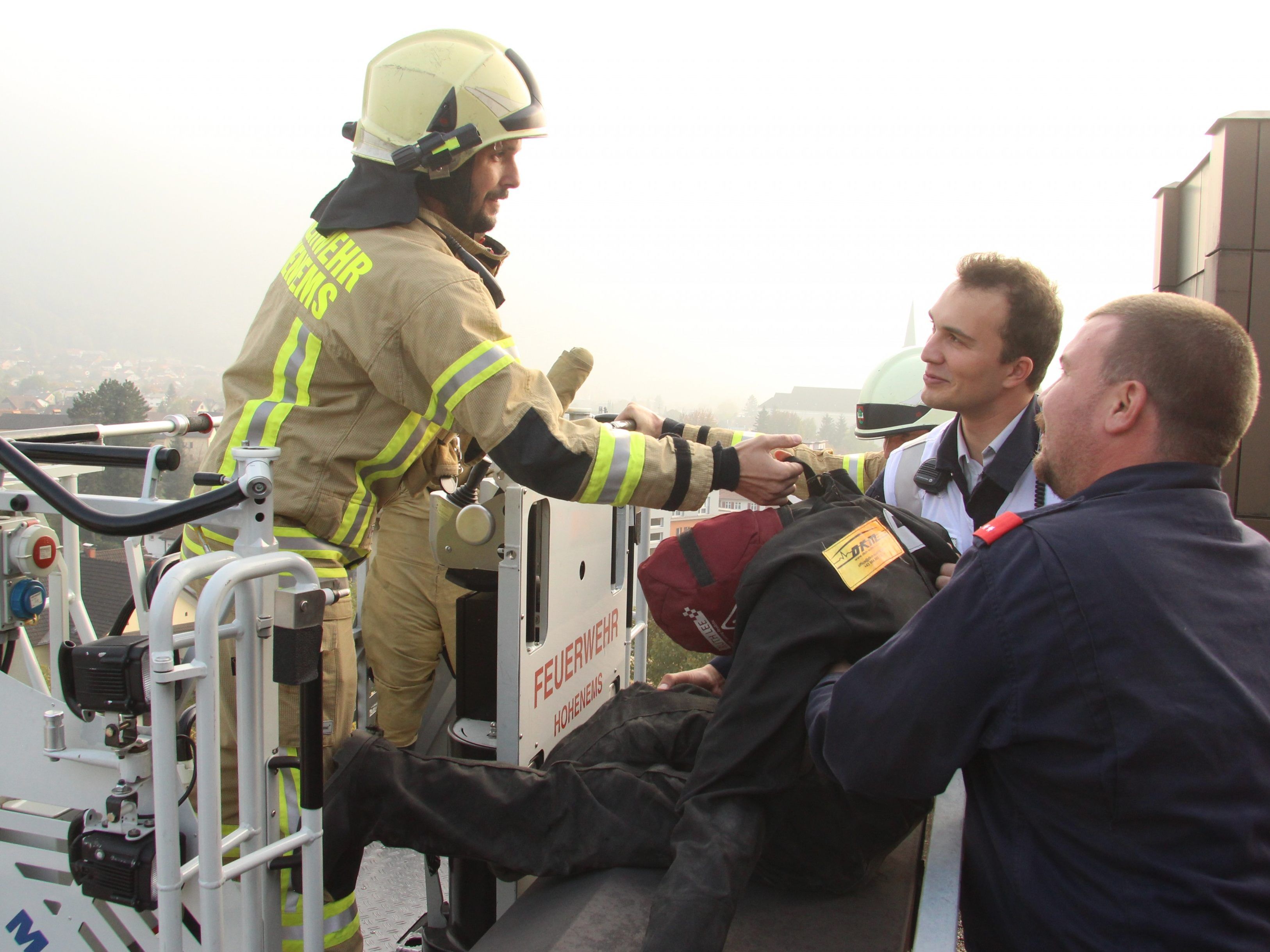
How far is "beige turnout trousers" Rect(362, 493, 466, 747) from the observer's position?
3650mm

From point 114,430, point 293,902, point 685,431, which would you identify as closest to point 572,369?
point 685,431

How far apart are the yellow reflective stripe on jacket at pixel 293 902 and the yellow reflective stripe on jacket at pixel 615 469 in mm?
898

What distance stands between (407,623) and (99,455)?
2096mm

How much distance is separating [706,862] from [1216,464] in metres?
1.11

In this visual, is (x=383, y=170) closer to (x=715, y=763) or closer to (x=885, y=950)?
(x=715, y=763)

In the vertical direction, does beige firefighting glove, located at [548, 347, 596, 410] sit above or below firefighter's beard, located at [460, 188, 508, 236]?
below

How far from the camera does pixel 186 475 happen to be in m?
2.27

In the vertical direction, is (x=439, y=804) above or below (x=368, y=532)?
below

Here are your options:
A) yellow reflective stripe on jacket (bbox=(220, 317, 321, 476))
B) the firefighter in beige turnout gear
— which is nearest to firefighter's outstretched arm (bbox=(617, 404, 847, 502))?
the firefighter in beige turnout gear

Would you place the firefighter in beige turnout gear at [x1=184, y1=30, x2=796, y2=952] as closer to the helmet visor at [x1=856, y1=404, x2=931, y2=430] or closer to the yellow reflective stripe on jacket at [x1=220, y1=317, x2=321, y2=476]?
the yellow reflective stripe on jacket at [x1=220, y1=317, x2=321, y2=476]

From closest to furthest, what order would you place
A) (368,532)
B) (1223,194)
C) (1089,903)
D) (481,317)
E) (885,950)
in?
(1089,903) < (885,950) < (481,317) < (368,532) < (1223,194)

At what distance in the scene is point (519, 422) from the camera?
1943 mm

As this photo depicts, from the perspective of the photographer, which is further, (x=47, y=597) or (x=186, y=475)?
(x=186, y=475)

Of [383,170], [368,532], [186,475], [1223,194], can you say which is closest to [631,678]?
[368,532]
